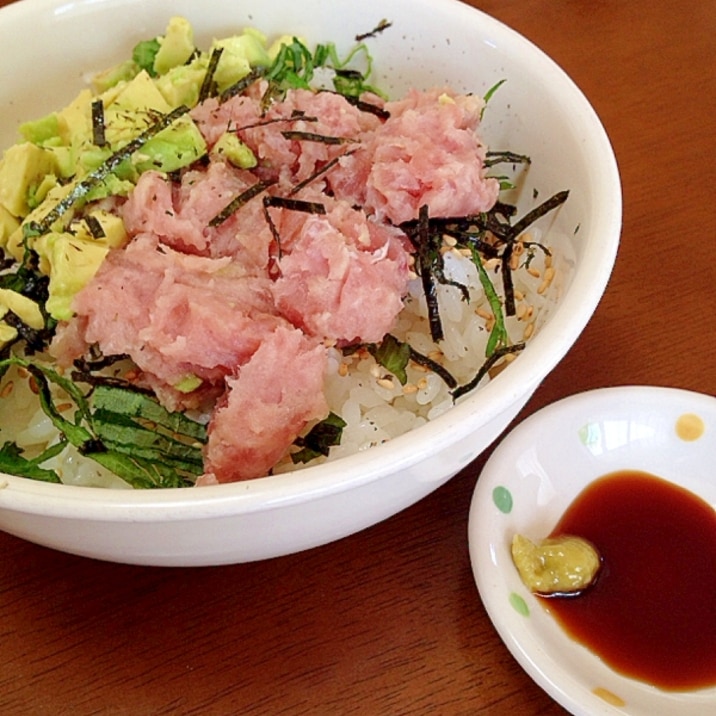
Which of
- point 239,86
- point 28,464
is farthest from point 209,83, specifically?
point 28,464

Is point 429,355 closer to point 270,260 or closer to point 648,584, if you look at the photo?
point 270,260

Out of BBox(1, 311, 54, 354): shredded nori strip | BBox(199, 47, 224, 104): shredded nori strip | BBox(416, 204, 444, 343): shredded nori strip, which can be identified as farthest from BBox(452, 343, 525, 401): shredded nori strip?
BBox(199, 47, 224, 104): shredded nori strip

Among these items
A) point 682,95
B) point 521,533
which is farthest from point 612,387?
point 682,95

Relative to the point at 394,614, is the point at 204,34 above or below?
above

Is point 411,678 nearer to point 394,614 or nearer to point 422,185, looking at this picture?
point 394,614

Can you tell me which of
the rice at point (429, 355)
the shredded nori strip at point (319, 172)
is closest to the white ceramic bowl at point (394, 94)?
the rice at point (429, 355)

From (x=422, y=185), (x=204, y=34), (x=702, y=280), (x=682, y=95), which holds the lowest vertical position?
(x=702, y=280)

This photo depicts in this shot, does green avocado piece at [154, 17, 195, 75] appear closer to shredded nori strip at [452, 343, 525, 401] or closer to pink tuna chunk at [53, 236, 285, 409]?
pink tuna chunk at [53, 236, 285, 409]

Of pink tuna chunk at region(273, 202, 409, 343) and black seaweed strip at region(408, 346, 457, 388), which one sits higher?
pink tuna chunk at region(273, 202, 409, 343)
